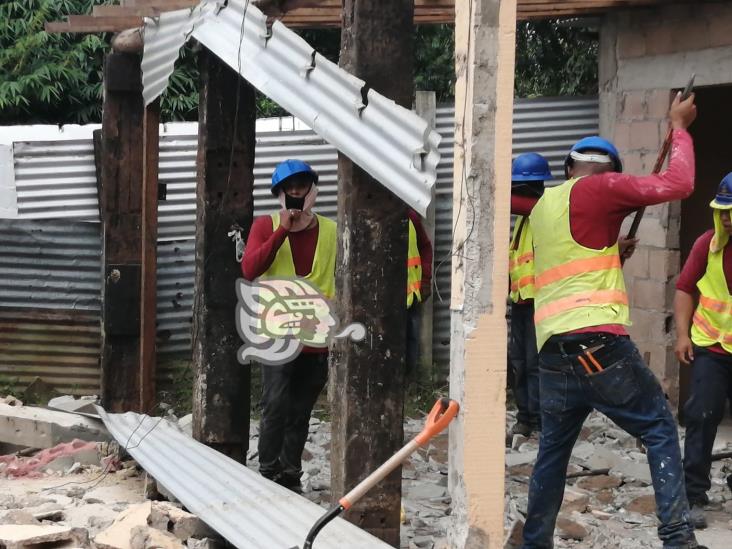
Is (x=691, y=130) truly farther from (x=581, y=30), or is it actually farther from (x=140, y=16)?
(x=140, y=16)

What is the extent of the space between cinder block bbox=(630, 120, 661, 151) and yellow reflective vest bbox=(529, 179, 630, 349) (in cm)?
400

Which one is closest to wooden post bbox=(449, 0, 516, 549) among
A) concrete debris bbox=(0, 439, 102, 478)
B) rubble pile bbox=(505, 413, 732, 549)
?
rubble pile bbox=(505, 413, 732, 549)

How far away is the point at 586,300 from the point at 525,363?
11.6 ft

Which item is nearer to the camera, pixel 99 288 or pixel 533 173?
pixel 533 173

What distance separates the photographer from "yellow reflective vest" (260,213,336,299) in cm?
682

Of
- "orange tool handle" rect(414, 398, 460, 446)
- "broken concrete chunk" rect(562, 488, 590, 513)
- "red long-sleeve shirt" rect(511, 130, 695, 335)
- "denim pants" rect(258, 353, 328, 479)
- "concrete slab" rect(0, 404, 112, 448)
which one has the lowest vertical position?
"broken concrete chunk" rect(562, 488, 590, 513)

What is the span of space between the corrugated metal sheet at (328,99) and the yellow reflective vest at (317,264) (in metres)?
1.13

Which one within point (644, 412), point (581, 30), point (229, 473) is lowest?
point (229, 473)

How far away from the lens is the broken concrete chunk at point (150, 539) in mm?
5684

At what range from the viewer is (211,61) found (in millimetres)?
6840

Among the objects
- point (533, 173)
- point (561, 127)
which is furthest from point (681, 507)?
point (561, 127)

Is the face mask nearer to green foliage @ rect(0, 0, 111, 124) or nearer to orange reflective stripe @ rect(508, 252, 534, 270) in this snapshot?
orange reflective stripe @ rect(508, 252, 534, 270)

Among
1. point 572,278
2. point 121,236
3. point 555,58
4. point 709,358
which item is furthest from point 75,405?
point 555,58

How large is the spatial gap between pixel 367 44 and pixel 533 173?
10.5 ft
